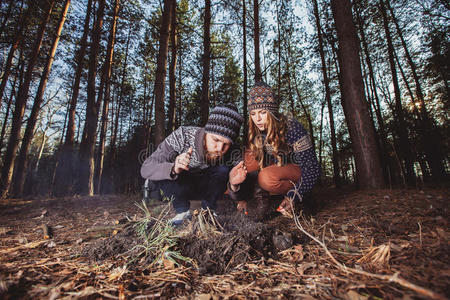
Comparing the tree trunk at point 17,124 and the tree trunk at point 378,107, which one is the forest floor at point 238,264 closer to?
the tree trunk at point 17,124

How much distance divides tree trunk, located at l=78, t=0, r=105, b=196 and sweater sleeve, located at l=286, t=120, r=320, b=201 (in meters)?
8.34

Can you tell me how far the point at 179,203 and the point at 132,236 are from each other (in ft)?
3.89

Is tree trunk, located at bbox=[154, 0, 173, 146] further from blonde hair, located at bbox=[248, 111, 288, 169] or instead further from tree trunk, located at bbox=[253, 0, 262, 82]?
tree trunk, located at bbox=[253, 0, 262, 82]

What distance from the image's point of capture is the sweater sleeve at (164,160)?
2.21 metres

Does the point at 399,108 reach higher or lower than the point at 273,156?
higher

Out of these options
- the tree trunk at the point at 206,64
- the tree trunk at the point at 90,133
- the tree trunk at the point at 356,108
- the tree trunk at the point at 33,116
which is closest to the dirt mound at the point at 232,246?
the tree trunk at the point at 356,108

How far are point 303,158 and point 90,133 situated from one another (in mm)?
8730

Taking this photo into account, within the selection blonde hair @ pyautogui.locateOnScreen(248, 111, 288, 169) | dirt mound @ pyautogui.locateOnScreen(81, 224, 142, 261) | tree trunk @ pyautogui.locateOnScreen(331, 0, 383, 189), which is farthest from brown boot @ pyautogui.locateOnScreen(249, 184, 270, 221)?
tree trunk @ pyautogui.locateOnScreen(331, 0, 383, 189)

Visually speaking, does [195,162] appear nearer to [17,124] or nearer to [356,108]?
[356,108]

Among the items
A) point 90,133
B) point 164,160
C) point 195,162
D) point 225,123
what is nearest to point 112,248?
point 164,160

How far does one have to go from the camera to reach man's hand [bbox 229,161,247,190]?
7.32 feet

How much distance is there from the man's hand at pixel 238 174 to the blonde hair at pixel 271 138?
521mm

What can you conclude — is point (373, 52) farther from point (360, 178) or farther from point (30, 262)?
point (30, 262)

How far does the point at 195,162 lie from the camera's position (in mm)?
2564
